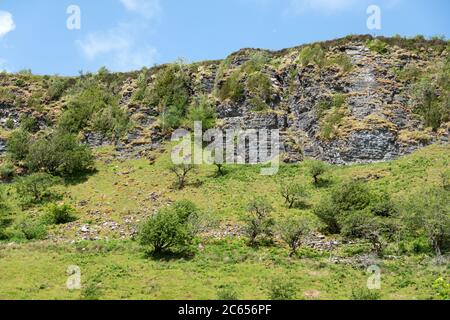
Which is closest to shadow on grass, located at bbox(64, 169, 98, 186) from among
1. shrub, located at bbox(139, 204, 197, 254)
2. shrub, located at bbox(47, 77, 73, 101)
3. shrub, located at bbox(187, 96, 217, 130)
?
shrub, located at bbox(187, 96, 217, 130)

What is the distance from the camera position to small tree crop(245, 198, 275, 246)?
37.8 m

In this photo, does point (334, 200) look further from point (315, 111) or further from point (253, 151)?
point (315, 111)

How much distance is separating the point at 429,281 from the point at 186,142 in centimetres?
3835

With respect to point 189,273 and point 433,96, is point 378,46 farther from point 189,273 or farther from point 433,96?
point 189,273

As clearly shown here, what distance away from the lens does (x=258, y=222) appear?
38344 millimetres

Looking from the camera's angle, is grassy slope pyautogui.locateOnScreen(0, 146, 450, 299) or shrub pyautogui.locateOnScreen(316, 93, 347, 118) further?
shrub pyautogui.locateOnScreen(316, 93, 347, 118)

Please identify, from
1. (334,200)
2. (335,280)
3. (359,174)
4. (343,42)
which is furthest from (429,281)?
(343,42)

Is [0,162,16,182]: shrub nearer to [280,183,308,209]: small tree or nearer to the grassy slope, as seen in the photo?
the grassy slope

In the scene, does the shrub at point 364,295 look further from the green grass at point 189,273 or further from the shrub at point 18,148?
the shrub at point 18,148

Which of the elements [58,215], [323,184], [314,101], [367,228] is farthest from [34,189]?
[314,101]

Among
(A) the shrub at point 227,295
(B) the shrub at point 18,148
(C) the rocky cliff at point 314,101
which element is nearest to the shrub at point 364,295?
(A) the shrub at point 227,295

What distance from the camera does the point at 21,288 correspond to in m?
29.9

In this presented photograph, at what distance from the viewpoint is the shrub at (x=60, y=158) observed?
188 feet

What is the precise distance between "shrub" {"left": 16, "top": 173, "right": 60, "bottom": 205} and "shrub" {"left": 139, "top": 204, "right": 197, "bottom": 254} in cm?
1961
